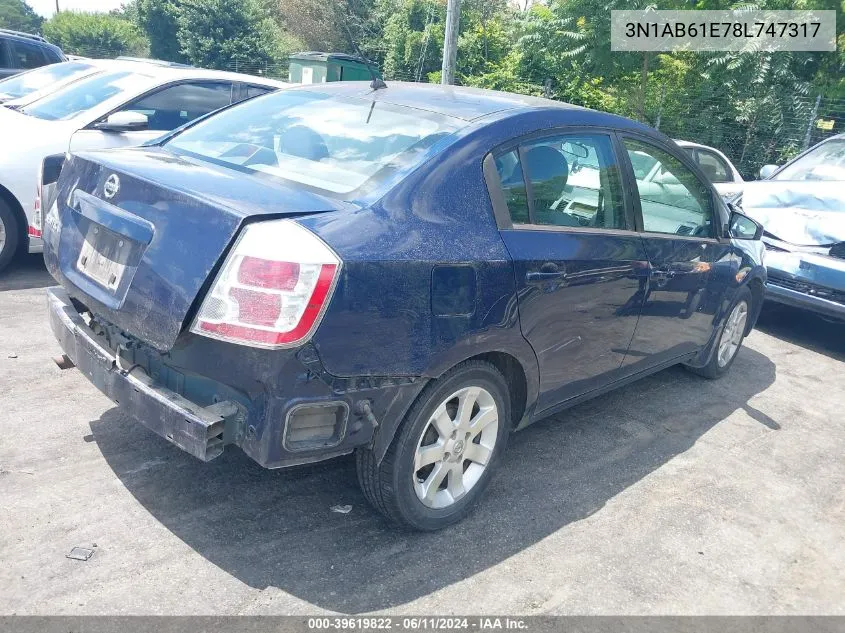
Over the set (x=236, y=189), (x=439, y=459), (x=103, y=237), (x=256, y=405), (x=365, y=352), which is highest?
(x=236, y=189)

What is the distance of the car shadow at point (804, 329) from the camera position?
272 inches

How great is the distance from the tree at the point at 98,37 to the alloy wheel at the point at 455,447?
47.0 metres

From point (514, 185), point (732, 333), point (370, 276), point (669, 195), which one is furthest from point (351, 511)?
point (732, 333)

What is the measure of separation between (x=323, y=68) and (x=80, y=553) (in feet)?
64.9

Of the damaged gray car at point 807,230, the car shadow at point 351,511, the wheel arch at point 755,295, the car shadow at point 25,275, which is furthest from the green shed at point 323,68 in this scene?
the car shadow at point 351,511

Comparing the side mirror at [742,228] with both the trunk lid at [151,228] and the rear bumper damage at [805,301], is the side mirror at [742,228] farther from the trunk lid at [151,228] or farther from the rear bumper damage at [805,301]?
the trunk lid at [151,228]

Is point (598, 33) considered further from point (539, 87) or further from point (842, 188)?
point (842, 188)

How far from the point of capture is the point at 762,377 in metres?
5.84

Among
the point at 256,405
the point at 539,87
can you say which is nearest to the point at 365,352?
the point at 256,405

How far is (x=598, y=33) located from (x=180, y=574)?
15313mm

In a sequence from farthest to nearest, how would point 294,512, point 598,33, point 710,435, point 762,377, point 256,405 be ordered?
point 598,33 < point 762,377 < point 710,435 < point 294,512 < point 256,405

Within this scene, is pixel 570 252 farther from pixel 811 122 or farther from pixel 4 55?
pixel 811 122

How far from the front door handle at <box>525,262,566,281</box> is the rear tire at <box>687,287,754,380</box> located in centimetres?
234

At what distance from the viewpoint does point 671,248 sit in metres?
4.16
